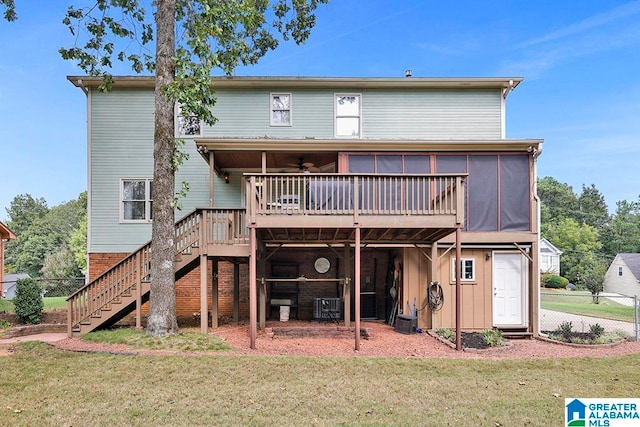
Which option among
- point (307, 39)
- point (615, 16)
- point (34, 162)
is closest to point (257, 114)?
point (307, 39)

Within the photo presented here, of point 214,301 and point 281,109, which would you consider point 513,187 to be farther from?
point 214,301

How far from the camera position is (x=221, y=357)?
7000 millimetres

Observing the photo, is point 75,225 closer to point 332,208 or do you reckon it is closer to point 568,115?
point 332,208

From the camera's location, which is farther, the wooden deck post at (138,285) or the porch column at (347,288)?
the porch column at (347,288)

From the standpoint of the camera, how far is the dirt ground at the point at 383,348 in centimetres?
756

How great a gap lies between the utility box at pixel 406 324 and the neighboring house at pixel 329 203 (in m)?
0.67

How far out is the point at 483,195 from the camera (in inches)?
399

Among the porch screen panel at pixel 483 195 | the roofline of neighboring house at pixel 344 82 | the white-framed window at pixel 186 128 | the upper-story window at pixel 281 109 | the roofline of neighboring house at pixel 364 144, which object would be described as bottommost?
the porch screen panel at pixel 483 195

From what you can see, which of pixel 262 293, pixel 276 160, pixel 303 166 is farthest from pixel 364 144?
pixel 262 293

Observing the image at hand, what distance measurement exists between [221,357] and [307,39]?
407 inches

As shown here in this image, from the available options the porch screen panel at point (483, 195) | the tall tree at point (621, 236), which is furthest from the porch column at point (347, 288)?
the tall tree at point (621, 236)
